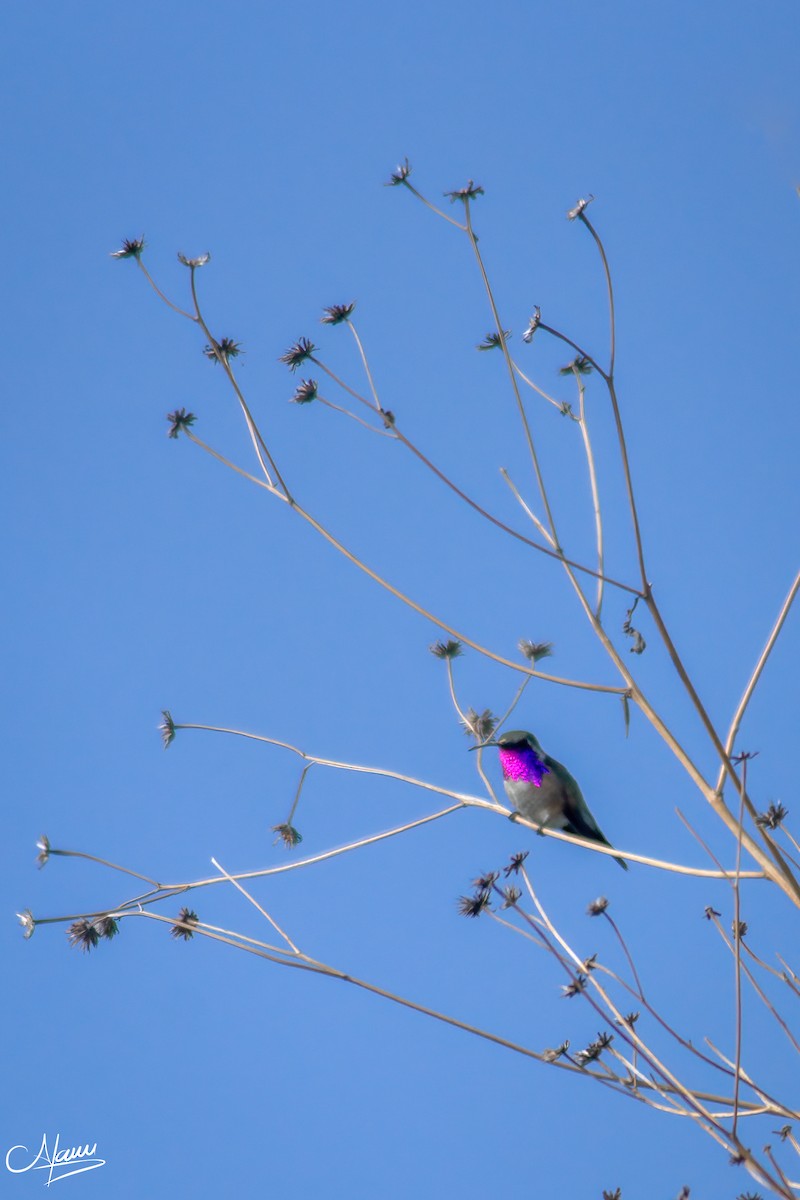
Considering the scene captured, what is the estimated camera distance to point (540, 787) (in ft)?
21.3

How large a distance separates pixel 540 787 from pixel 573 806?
0.21m

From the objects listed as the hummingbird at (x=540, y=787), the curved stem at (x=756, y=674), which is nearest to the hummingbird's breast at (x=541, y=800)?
the hummingbird at (x=540, y=787)

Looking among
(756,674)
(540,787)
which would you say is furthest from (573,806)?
(756,674)

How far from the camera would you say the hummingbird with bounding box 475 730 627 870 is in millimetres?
6422

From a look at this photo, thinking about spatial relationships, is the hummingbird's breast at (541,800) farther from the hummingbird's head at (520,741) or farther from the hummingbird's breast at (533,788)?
the hummingbird's head at (520,741)

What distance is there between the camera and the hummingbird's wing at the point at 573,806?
651 cm

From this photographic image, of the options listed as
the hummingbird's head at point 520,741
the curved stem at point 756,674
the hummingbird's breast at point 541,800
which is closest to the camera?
the curved stem at point 756,674

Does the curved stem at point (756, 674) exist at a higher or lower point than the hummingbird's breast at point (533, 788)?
lower

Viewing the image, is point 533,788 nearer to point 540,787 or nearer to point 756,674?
point 540,787

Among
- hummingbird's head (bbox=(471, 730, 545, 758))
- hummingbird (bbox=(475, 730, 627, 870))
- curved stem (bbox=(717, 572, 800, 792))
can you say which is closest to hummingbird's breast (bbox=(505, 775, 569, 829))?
hummingbird (bbox=(475, 730, 627, 870))

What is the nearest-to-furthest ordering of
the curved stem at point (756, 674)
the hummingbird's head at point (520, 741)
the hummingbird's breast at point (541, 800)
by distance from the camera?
the curved stem at point (756, 674) < the hummingbird's breast at point (541, 800) < the hummingbird's head at point (520, 741)

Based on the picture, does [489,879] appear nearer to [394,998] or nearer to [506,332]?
[394,998]

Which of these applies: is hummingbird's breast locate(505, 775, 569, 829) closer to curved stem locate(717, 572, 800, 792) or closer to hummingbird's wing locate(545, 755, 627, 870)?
hummingbird's wing locate(545, 755, 627, 870)

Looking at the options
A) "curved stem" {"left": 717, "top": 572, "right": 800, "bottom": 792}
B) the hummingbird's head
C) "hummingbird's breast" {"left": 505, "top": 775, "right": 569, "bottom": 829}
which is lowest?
"curved stem" {"left": 717, "top": 572, "right": 800, "bottom": 792}
